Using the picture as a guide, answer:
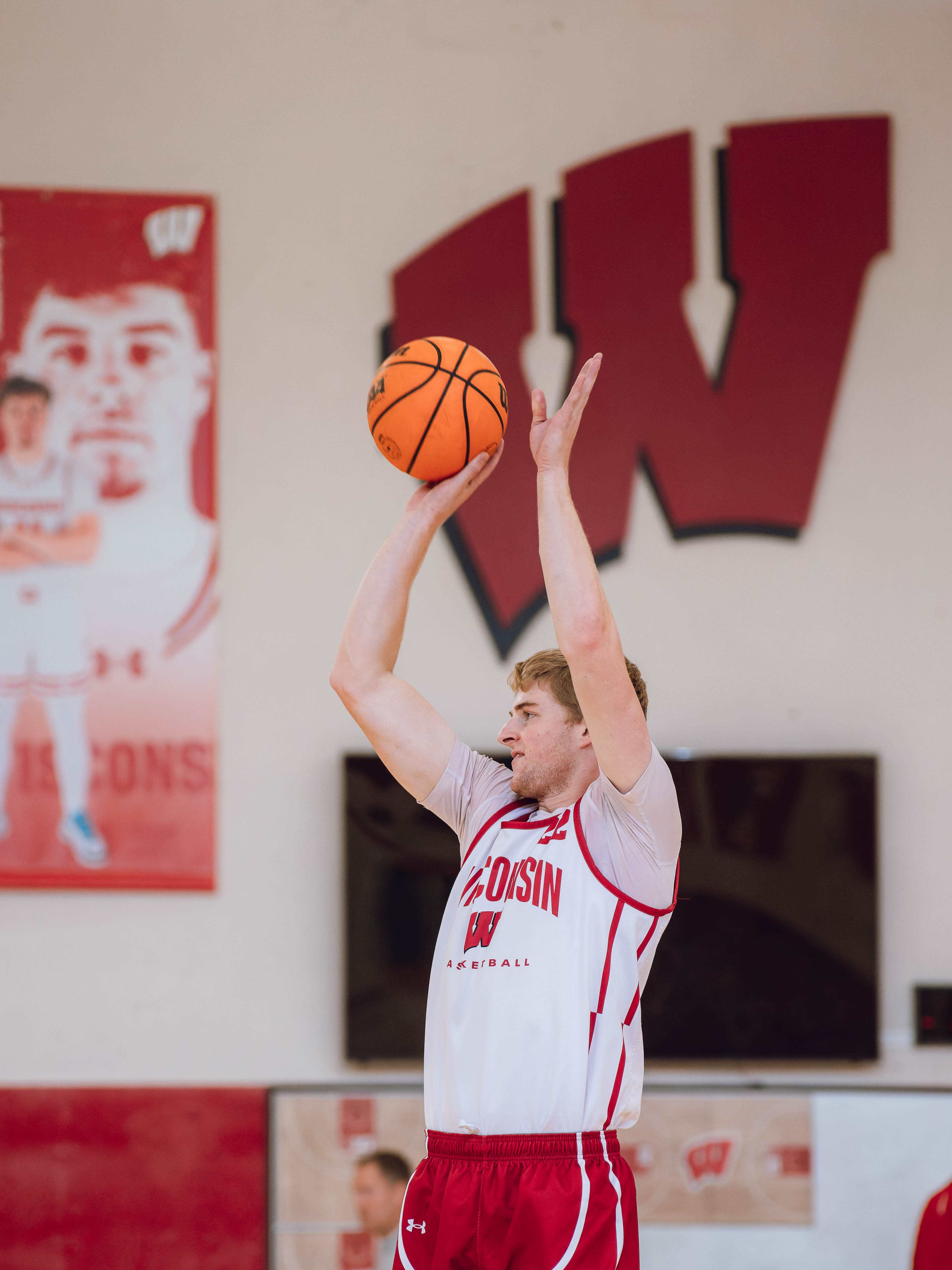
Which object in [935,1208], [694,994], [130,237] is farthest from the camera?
[130,237]

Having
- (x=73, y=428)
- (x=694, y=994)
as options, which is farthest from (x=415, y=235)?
(x=694, y=994)

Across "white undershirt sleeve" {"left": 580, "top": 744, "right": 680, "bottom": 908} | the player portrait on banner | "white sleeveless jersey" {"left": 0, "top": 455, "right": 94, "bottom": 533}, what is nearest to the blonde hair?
"white undershirt sleeve" {"left": 580, "top": 744, "right": 680, "bottom": 908}

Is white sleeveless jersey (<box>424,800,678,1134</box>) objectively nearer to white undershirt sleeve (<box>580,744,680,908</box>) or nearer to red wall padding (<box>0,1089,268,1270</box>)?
white undershirt sleeve (<box>580,744,680,908</box>)

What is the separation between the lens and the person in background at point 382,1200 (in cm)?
341

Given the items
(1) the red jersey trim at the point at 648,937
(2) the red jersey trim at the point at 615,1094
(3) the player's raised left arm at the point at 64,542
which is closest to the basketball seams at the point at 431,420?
(1) the red jersey trim at the point at 648,937

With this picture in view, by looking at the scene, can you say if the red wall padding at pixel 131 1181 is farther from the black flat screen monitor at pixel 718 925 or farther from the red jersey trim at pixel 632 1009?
the red jersey trim at pixel 632 1009

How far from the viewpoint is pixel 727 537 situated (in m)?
3.74

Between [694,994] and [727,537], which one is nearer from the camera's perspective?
[694,994]

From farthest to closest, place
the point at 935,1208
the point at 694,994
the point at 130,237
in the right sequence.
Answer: the point at 130,237 → the point at 694,994 → the point at 935,1208

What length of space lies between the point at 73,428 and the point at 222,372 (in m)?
0.49

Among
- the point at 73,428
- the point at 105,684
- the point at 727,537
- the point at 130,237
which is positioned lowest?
the point at 105,684

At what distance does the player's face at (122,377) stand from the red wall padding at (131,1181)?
184cm

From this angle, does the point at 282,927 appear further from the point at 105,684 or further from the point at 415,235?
the point at 415,235

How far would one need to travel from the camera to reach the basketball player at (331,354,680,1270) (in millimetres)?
1876
